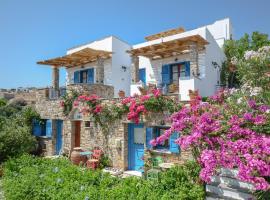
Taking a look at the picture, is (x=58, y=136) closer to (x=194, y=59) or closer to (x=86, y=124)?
(x=86, y=124)

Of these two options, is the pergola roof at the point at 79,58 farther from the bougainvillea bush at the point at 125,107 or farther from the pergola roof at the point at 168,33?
the pergola roof at the point at 168,33

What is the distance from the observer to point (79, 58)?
1888 centimetres

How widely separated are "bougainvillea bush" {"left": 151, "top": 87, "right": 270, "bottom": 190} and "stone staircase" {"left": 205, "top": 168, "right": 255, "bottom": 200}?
43.0 inches

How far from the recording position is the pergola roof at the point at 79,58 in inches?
682

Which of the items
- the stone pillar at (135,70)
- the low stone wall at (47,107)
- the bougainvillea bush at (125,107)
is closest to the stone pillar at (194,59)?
the bougainvillea bush at (125,107)

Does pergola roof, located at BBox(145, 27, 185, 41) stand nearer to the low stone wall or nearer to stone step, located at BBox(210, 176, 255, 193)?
the low stone wall

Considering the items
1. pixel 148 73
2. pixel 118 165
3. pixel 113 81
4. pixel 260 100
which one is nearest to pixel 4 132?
pixel 118 165

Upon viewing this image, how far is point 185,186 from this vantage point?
718 cm

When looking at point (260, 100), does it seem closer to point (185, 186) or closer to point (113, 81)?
point (185, 186)

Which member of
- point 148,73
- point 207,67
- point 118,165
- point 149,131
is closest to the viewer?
point 149,131

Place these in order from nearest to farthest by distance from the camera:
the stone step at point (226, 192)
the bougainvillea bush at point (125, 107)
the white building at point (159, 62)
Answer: the stone step at point (226, 192) → the bougainvillea bush at point (125, 107) → the white building at point (159, 62)

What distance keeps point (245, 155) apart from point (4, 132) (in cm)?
1286

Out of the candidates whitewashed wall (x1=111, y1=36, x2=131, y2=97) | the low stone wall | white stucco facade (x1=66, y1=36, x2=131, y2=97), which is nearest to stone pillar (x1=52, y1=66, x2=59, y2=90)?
the low stone wall

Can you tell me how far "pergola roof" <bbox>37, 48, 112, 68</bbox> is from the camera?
1731cm
